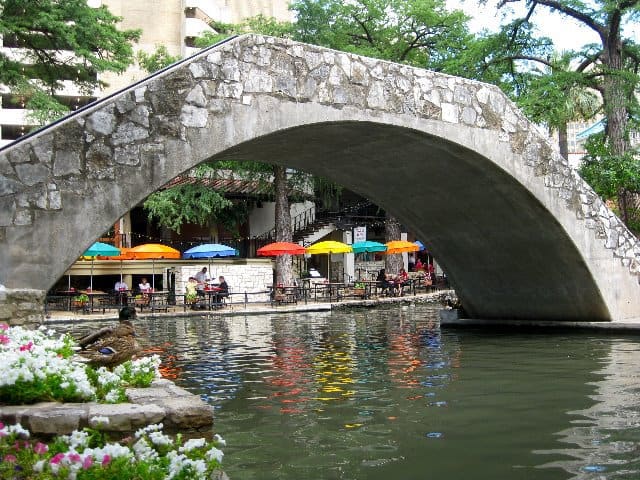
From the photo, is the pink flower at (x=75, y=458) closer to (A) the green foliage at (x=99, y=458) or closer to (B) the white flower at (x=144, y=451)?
(A) the green foliage at (x=99, y=458)

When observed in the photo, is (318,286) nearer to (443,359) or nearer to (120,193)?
(443,359)

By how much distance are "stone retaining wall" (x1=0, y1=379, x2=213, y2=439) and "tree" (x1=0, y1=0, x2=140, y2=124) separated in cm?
1848

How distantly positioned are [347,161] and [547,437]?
23.8ft

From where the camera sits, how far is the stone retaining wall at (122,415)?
4121 millimetres

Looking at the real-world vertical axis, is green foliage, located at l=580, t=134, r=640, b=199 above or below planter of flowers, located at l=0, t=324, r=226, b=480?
above

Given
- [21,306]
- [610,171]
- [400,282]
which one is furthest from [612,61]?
[21,306]

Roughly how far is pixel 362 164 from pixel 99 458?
9.89m

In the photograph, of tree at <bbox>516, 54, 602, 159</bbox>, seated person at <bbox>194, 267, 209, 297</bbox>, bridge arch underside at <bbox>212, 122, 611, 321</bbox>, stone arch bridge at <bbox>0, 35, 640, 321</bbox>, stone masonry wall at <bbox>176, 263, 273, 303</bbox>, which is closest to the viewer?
stone arch bridge at <bbox>0, 35, 640, 321</bbox>

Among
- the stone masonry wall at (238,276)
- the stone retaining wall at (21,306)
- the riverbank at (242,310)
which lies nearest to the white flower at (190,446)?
the stone retaining wall at (21,306)

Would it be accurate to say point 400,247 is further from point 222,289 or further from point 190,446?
point 190,446

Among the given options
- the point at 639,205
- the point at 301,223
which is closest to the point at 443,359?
the point at 639,205

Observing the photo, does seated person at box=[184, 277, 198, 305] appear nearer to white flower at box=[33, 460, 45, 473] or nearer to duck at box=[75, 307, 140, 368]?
duck at box=[75, 307, 140, 368]

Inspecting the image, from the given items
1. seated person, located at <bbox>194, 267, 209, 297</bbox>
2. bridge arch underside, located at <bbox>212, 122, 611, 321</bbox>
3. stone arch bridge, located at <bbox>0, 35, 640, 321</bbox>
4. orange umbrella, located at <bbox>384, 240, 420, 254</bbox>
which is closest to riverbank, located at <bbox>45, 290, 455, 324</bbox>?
seated person, located at <bbox>194, 267, 209, 297</bbox>

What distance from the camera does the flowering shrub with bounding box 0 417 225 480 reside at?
340cm
